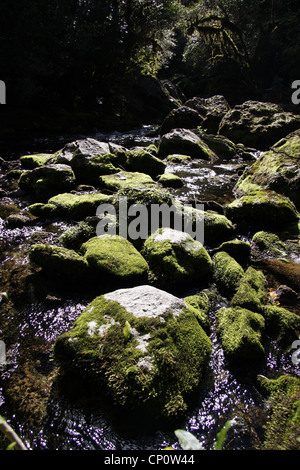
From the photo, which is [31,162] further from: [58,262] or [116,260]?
[116,260]

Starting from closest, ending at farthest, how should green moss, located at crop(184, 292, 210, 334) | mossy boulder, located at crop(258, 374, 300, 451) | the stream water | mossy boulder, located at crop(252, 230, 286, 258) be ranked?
1. mossy boulder, located at crop(258, 374, 300, 451)
2. the stream water
3. green moss, located at crop(184, 292, 210, 334)
4. mossy boulder, located at crop(252, 230, 286, 258)

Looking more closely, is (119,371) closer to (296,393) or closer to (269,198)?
(296,393)

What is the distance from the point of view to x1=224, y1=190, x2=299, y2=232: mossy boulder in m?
6.35

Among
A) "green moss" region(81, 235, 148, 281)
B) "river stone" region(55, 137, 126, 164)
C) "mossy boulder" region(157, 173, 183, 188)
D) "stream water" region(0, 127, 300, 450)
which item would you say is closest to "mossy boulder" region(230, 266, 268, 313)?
"stream water" region(0, 127, 300, 450)

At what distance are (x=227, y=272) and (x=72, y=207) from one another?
13.0 feet

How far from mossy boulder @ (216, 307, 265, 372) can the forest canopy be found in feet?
50.8

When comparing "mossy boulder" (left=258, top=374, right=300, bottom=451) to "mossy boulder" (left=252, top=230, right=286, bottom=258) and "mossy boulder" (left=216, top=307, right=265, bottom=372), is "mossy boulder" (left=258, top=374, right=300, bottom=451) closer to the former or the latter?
"mossy boulder" (left=216, top=307, right=265, bottom=372)

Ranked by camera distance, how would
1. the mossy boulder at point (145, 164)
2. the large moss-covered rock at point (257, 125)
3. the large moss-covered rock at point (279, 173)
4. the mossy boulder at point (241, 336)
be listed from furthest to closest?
the large moss-covered rock at point (257, 125)
the mossy boulder at point (145, 164)
the large moss-covered rock at point (279, 173)
the mossy boulder at point (241, 336)

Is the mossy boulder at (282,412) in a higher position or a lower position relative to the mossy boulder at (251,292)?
lower

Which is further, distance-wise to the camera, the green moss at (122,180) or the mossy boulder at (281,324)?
the green moss at (122,180)

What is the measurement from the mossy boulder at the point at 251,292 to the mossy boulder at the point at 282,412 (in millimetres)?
1020

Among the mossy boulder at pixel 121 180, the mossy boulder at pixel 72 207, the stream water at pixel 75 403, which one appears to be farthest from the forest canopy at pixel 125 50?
the stream water at pixel 75 403

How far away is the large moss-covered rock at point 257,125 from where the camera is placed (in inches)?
538

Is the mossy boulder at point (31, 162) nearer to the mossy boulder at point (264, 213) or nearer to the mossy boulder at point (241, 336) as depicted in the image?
the mossy boulder at point (264, 213)
